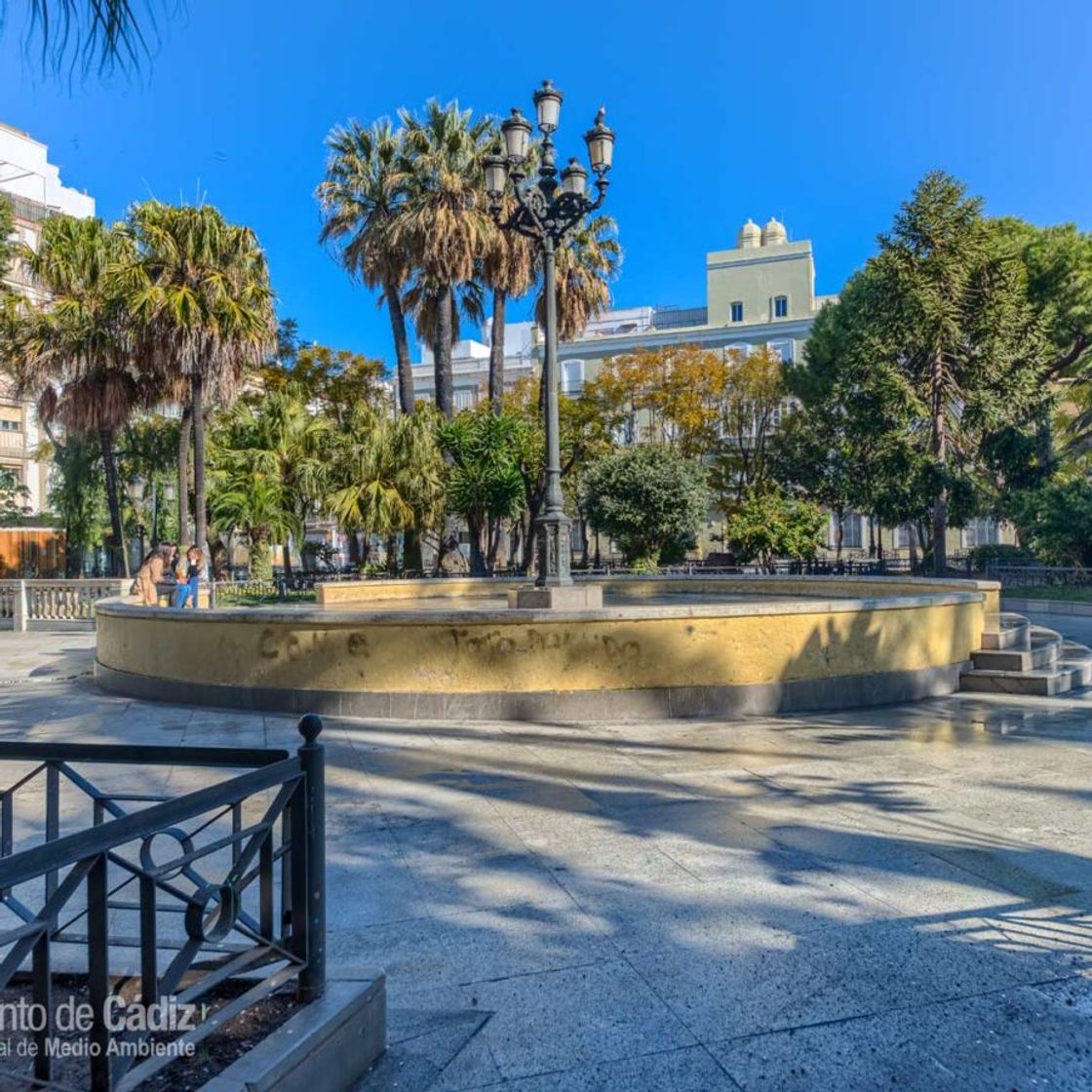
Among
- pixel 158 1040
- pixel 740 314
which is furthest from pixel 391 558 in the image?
pixel 740 314

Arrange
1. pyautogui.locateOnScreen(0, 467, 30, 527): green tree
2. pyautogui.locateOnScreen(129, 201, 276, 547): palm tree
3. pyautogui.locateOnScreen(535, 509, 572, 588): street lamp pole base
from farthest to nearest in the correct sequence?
pyautogui.locateOnScreen(0, 467, 30, 527): green tree
pyautogui.locateOnScreen(129, 201, 276, 547): palm tree
pyautogui.locateOnScreen(535, 509, 572, 588): street lamp pole base

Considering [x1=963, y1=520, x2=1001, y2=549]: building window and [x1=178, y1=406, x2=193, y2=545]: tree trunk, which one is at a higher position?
[x1=178, y1=406, x2=193, y2=545]: tree trunk

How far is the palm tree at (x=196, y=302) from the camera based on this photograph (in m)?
21.0

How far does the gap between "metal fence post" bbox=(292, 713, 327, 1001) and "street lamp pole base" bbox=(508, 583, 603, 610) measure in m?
8.84

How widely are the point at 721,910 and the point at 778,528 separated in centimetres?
2656

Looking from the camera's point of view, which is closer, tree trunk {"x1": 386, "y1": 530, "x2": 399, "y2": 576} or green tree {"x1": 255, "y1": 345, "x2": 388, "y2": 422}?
tree trunk {"x1": 386, "y1": 530, "x2": 399, "y2": 576}

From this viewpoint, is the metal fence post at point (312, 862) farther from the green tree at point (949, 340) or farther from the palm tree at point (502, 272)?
the green tree at point (949, 340)

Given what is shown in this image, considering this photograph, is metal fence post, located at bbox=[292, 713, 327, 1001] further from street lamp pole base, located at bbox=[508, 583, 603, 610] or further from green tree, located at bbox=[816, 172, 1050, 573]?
green tree, located at bbox=[816, 172, 1050, 573]

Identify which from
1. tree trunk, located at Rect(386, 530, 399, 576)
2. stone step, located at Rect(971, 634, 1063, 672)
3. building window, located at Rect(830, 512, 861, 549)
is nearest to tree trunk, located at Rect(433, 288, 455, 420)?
tree trunk, located at Rect(386, 530, 399, 576)

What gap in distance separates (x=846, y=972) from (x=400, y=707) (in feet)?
19.3

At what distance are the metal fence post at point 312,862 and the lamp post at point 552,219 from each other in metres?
9.01

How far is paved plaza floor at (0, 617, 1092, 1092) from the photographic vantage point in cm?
294

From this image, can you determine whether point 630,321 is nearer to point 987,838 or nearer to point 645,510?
point 645,510

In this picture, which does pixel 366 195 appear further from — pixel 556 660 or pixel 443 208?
pixel 556 660
